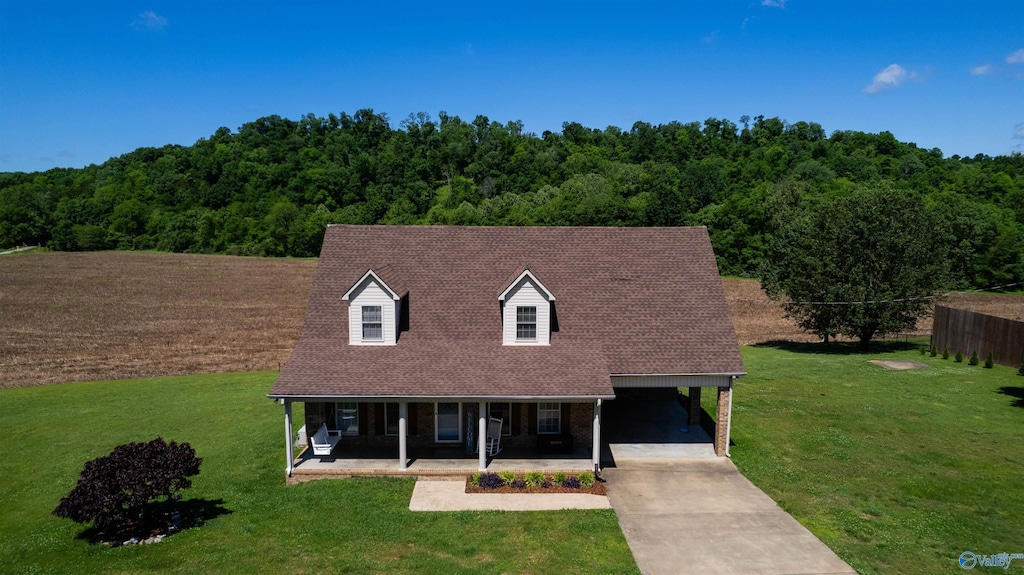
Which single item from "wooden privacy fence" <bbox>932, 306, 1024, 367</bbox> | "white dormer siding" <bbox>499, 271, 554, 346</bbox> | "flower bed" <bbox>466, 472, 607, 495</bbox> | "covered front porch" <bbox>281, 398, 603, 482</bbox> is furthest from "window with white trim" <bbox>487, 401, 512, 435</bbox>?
"wooden privacy fence" <bbox>932, 306, 1024, 367</bbox>

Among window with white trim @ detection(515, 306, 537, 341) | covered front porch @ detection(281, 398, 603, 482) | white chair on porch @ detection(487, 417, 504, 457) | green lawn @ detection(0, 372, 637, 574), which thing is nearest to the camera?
green lawn @ detection(0, 372, 637, 574)

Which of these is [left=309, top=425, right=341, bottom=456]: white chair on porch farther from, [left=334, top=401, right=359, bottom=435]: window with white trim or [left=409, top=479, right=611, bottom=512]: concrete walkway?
[left=409, top=479, right=611, bottom=512]: concrete walkway

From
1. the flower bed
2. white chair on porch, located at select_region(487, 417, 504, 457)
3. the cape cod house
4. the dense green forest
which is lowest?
the flower bed

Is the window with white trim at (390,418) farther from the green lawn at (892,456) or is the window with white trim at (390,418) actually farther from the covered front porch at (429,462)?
the green lawn at (892,456)

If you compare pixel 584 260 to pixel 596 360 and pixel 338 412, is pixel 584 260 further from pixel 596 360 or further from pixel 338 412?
pixel 338 412

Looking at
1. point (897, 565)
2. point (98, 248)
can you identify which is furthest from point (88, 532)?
point (98, 248)

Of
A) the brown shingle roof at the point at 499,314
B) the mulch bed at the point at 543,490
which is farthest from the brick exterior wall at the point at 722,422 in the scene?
the mulch bed at the point at 543,490

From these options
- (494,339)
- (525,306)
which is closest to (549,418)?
(494,339)
